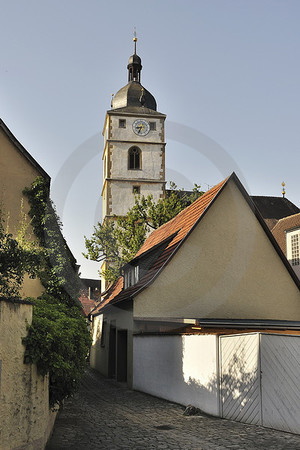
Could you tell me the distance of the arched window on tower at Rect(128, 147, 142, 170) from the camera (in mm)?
54812

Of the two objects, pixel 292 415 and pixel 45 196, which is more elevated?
pixel 45 196

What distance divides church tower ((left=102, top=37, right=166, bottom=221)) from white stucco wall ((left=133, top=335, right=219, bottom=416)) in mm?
34056

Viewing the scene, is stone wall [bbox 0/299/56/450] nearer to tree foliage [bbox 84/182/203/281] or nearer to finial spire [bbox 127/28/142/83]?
tree foliage [bbox 84/182/203/281]

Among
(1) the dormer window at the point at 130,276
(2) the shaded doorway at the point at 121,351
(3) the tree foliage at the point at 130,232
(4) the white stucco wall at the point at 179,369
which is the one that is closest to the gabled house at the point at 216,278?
(4) the white stucco wall at the point at 179,369

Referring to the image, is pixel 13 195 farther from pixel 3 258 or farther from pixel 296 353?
pixel 296 353

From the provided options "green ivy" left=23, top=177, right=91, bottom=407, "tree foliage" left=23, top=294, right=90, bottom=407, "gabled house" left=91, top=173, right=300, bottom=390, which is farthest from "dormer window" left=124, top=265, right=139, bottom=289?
"tree foliage" left=23, top=294, right=90, bottom=407

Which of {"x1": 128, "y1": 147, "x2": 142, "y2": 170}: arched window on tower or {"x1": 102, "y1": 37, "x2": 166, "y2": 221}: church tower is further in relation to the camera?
{"x1": 128, "y1": 147, "x2": 142, "y2": 170}: arched window on tower

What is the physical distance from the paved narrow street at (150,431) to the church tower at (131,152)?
38.2 meters

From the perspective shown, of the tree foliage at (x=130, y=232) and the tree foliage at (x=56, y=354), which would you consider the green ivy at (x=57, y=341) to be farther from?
the tree foliage at (x=130, y=232)

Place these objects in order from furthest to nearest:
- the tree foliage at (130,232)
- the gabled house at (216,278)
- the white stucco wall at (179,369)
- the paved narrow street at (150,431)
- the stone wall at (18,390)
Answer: the tree foliage at (130,232) < the gabled house at (216,278) < the white stucco wall at (179,369) < the paved narrow street at (150,431) < the stone wall at (18,390)

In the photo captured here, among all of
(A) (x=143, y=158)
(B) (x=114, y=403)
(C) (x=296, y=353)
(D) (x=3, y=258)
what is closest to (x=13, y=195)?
(B) (x=114, y=403)

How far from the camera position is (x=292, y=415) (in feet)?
33.1

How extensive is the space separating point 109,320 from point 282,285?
9479mm

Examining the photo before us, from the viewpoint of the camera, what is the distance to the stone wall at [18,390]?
7.09m
